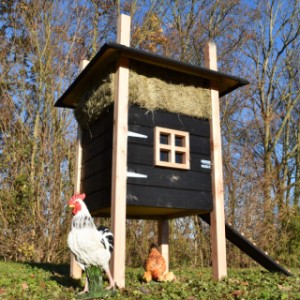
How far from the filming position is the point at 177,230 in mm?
12531

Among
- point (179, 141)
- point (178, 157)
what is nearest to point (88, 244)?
point (178, 157)

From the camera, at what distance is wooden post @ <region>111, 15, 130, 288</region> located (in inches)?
212

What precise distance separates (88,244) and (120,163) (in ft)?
4.57

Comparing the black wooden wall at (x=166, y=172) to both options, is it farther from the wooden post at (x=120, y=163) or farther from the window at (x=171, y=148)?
the wooden post at (x=120, y=163)

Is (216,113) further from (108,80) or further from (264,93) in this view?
(264,93)

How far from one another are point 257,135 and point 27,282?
1470 centimetres

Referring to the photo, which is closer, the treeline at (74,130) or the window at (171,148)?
the window at (171,148)

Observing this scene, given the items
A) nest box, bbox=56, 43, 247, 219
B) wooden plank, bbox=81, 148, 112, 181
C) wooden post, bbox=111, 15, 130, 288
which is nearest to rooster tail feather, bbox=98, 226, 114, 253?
wooden post, bbox=111, 15, 130, 288

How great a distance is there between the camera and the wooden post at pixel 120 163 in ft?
17.7

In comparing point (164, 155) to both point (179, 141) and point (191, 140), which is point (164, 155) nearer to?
point (179, 141)

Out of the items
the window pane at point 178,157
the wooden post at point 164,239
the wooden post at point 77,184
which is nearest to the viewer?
the window pane at point 178,157

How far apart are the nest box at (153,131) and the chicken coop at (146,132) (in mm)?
16

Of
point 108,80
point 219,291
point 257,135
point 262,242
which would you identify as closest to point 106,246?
point 219,291

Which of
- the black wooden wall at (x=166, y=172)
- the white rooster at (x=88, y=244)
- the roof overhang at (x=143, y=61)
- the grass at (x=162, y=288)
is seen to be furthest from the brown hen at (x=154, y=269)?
the roof overhang at (x=143, y=61)
